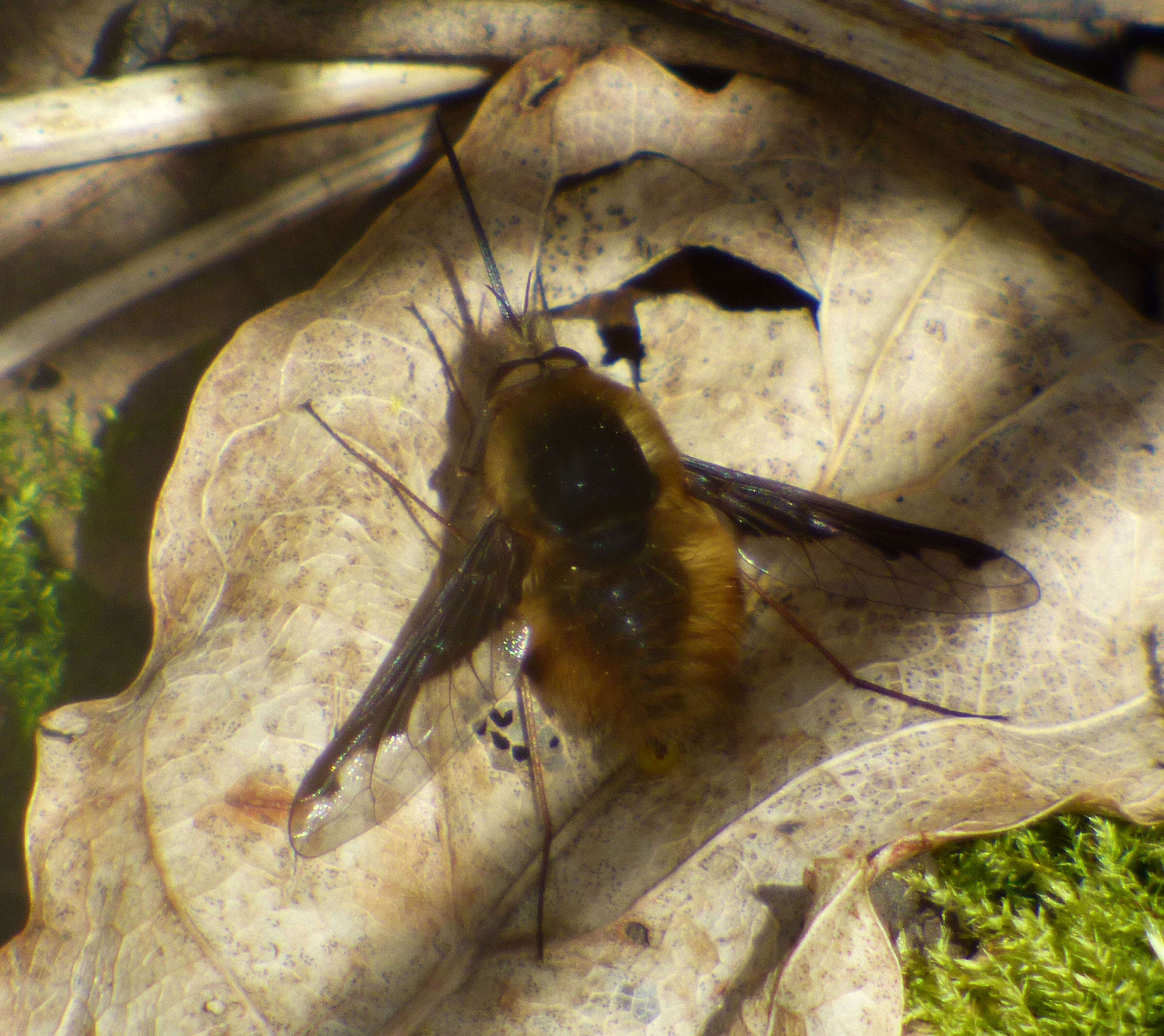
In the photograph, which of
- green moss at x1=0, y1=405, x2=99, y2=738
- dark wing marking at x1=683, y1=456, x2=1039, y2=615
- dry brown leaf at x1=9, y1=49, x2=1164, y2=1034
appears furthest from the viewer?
green moss at x1=0, y1=405, x2=99, y2=738

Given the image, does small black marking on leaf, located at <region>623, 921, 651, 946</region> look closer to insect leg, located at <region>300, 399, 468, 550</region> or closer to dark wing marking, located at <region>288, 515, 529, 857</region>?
dark wing marking, located at <region>288, 515, 529, 857</region>

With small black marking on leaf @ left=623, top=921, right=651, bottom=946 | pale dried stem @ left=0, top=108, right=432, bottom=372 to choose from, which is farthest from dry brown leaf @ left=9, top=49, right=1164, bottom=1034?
pale dried stem @ left=0, top=108, right=432, bottom=372

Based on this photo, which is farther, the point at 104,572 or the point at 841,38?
the point at 104,572

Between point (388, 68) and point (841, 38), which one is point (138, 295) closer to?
point (388, 68)

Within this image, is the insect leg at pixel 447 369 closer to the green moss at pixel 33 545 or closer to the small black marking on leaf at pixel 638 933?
the small black marking on leaf at pixel 638 933

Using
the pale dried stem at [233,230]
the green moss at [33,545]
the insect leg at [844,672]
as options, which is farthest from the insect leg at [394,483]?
the green moss at [33,545]

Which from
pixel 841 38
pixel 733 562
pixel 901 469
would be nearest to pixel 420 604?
pixel 733 562
